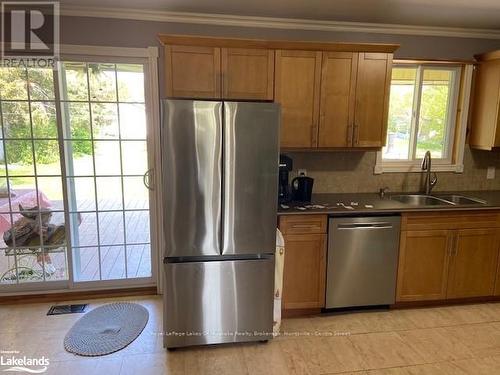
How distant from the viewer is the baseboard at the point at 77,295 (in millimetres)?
3041

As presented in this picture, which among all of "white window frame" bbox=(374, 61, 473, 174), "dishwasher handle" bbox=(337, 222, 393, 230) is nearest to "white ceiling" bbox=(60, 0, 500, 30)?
"white window frame" bbox=(374, 61, 473, 174)

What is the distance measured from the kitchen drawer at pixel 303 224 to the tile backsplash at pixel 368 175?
0.63 meters

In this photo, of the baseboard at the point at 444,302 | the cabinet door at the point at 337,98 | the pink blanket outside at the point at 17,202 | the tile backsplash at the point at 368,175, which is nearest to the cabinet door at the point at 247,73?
the cabinet door at the point at 337,98

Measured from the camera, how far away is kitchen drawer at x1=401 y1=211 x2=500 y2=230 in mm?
2809

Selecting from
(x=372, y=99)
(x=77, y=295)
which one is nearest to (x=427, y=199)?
(x=372, y=99)

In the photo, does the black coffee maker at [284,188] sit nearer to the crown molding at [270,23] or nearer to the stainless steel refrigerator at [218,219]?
the stainless steel refrigerator at [218,219]

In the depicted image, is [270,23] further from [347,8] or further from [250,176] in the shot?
[250,176]

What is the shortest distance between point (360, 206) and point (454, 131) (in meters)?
1.48

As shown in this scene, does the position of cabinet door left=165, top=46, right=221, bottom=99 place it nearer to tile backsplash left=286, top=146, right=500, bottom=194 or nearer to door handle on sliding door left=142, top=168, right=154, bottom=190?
door handle on sliding door left=142, top=168, right=154, bottom=190

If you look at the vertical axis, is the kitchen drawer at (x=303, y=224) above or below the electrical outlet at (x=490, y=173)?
below

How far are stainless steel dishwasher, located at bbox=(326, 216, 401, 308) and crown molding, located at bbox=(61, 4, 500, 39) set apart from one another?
1.73 metres

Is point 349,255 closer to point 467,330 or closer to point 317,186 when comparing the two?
point 317,186

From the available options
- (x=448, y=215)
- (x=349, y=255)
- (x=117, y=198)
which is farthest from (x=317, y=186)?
(x=117, y=198)

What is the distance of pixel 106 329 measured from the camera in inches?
103
